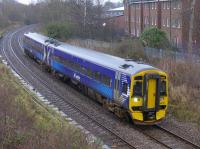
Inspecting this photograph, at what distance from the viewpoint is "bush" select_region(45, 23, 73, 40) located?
4997 centimetres

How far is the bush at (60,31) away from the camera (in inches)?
1967

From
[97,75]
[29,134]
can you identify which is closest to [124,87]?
[97,75]

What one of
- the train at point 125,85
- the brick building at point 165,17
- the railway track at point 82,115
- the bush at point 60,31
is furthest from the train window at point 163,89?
the bush at point 60,31

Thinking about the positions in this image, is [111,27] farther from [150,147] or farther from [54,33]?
[150,147]

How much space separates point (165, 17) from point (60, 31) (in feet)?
42.3

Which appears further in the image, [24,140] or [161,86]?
[161,86]

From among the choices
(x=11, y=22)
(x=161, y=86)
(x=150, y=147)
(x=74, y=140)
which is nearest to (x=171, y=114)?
(x=161, y=86)

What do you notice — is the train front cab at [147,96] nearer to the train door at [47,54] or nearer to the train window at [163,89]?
the train window at [163,89]

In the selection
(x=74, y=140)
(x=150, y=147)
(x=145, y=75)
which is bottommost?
(x=150, y=147)

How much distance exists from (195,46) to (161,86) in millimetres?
21723

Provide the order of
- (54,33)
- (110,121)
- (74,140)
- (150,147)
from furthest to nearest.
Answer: (54,33), (110,121), (150,147), (74,140)

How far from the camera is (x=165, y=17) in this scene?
47.1 metres

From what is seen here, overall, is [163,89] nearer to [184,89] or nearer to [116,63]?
[116,63]

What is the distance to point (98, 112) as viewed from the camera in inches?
779
